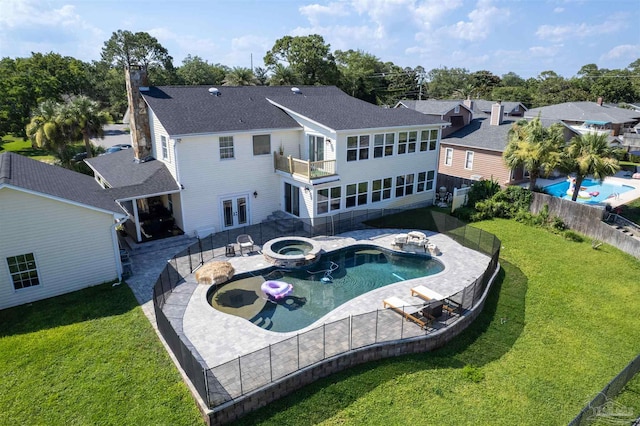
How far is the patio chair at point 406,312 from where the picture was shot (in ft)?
44.1

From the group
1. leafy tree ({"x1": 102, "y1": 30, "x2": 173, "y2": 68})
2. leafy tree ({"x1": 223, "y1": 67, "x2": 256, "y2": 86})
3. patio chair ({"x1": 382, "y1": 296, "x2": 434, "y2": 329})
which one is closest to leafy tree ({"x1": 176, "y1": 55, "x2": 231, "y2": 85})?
leafy tree ({"x1": 102, "y1": 30, "x2": 173, "y2": 68})

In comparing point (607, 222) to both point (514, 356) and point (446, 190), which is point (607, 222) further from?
point (514, 356)

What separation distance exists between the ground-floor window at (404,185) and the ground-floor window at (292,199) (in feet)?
24.8

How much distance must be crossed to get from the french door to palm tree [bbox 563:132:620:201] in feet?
66.4

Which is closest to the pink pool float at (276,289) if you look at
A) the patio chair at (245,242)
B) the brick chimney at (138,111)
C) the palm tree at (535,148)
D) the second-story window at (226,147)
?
the patio chair at (245,242)

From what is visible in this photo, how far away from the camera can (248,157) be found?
73.4ft

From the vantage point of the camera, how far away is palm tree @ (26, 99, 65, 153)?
29172 mm

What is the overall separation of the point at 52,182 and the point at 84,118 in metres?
16.1

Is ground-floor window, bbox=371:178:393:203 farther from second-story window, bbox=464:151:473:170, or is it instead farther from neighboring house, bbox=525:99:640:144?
neighboring house, bbox=525:99:640:144

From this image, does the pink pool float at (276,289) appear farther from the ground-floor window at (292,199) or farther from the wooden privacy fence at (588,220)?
the wooden privacy fence at (588,220)

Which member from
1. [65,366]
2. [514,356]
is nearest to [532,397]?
[514,356]

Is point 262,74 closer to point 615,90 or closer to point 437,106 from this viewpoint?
point 437,106

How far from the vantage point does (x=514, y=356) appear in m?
12.8

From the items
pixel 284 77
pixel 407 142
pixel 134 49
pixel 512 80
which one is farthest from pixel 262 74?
pixel 512 80
